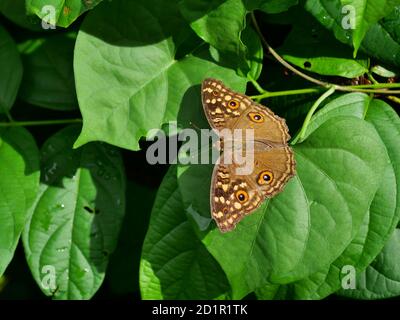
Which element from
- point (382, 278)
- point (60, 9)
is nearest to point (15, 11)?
point (60, 9)

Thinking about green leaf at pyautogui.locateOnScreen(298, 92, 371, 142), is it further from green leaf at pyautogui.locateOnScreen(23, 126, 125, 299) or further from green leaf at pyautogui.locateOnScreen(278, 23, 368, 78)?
green leaf at pyautogui.locateOnScreen(23, 126, 125, 299)

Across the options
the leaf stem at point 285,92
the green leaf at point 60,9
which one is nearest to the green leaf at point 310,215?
the leaf stem at point 285,92

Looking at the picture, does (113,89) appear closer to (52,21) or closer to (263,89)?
(52,21)

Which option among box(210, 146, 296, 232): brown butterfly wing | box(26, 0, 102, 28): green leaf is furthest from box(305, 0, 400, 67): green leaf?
box(26, 0, 102, 28): green leaf

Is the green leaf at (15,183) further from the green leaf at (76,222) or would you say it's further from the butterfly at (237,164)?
the butterfly at (237,164)

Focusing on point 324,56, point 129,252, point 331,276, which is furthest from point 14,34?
point 331,276

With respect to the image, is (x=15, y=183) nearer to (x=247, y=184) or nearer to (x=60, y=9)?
(x=60, y=9)
